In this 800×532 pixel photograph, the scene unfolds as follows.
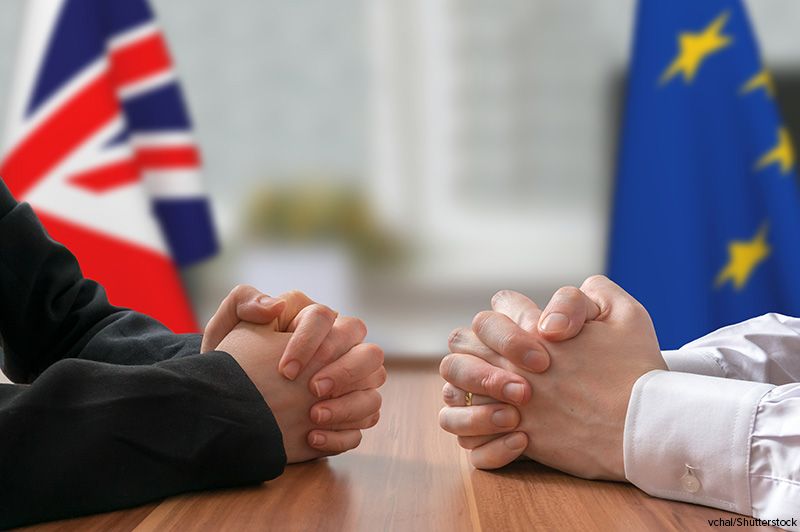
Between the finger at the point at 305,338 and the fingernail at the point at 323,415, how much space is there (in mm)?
42

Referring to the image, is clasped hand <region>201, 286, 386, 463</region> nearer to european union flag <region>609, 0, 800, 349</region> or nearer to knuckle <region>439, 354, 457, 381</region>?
knuckle <region>439, 354, 457, 381</region>

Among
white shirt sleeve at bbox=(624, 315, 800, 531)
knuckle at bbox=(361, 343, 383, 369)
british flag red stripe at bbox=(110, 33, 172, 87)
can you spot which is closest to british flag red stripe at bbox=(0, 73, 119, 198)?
british flag red stripe at bbox=(110, 33, 172, 87)

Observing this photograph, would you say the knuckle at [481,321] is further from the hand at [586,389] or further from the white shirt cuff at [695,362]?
the white shirt cuff at [695,362]

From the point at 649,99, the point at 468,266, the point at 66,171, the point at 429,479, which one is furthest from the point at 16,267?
the point at 649,99

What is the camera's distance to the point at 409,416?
32.4 inches

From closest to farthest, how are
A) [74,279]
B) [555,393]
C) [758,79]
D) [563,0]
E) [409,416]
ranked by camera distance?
[555,393], [409,416], [74,279], [758,79], [563,0]

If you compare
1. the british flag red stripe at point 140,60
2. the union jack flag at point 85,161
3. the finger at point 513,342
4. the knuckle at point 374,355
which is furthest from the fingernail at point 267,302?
the british flag red stripe at point 140,60

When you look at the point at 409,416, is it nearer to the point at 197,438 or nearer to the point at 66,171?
the point at 197,438

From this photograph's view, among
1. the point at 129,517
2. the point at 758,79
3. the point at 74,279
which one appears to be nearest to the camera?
the point at 129,517

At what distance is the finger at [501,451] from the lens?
62cm

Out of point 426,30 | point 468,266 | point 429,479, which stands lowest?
point 468,266

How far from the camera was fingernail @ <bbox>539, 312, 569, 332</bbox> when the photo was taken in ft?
2.05

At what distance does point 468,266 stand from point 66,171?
1276mm

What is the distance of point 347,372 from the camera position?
673 mm
